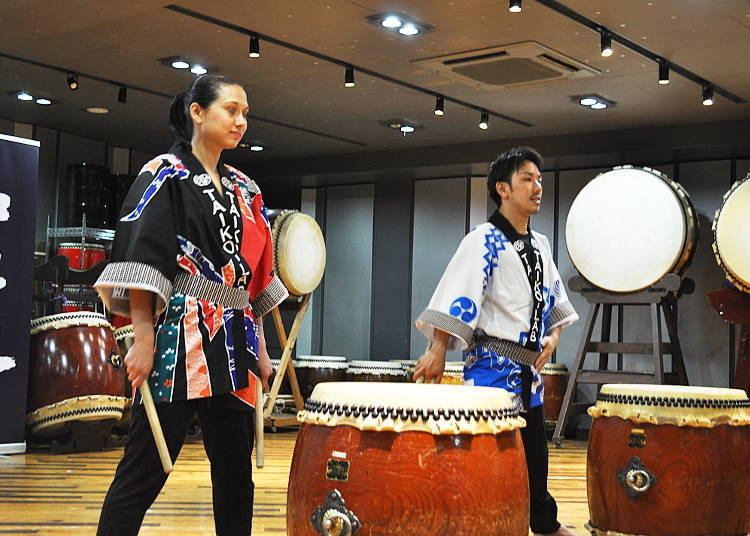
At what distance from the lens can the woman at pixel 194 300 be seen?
1.93 metres

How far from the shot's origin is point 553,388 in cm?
683

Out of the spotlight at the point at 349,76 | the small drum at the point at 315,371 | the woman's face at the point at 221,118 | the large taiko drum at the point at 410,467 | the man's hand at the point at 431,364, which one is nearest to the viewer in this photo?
the large taiko drum at the point at 410,467

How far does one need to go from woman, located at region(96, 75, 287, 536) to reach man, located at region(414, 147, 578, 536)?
61 cm

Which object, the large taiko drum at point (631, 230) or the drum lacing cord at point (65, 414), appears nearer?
the drum lacing cord at point (65, 414)

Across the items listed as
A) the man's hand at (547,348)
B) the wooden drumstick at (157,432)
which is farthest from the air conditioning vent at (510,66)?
the wooden drumstick at (157,432)

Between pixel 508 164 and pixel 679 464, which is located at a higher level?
pixel 508 164

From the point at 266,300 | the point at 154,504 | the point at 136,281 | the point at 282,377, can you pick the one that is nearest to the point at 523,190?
the point at 266,300

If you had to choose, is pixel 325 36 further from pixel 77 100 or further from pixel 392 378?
pixel 392 378

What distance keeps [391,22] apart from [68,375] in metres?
2.37

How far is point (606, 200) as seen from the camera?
6207 mm

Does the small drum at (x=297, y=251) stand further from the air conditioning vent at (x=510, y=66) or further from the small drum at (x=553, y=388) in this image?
the small drum at (x=553, y=388)

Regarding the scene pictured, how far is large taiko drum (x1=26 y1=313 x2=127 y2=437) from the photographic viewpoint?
4.97 metres

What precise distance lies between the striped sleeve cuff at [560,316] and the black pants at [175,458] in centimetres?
108

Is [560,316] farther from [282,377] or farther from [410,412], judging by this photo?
[282,377]
